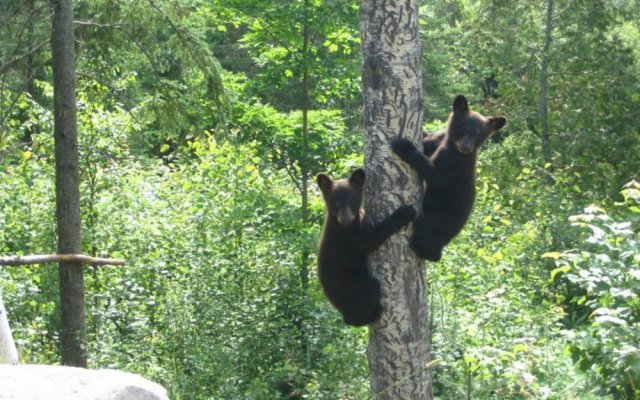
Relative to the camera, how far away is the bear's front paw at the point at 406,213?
6082 millimetres

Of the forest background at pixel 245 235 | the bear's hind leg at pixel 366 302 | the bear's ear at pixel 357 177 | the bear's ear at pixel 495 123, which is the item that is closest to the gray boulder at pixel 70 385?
the bear's hind leg at pixel 366 302

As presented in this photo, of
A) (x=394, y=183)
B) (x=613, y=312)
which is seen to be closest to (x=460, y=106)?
(x=394, y=183)

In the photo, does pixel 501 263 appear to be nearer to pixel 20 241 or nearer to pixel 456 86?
pixel 20 241

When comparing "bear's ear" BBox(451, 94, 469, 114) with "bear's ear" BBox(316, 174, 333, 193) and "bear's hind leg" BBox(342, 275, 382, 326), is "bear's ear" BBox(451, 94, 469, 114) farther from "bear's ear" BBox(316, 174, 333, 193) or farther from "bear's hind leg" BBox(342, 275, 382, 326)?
"bear's hind leg" BBox(342, 275, 382, 326)

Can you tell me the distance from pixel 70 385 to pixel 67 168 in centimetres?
588

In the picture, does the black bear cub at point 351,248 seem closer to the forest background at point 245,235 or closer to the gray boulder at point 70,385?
the forest background at point 245,235

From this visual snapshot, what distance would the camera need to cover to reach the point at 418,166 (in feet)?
20.1

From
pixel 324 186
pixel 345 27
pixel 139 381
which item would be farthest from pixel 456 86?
pixel 139 381

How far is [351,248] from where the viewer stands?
21.9 ft

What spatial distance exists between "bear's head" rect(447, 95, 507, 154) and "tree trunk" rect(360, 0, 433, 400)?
41.9 inches

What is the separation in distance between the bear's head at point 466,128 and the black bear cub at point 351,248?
89 centimetres

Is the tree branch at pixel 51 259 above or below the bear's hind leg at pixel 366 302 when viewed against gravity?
below

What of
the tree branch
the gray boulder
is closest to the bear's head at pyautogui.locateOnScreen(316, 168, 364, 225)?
the gray boulder

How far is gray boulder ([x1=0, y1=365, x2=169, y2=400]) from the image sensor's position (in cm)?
490
